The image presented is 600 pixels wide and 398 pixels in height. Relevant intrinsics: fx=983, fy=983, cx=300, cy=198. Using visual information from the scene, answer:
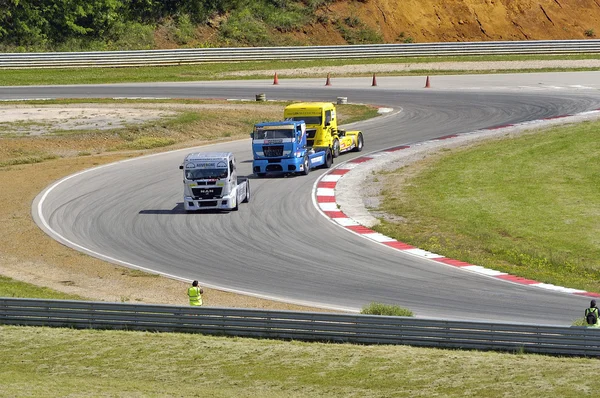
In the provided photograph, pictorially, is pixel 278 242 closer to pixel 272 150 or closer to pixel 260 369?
pixel 272 150

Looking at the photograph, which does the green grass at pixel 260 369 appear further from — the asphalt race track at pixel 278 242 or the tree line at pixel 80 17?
the tree line at pixel 80 17

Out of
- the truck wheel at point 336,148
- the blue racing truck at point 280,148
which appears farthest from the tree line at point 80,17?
the blue racing truck at point 280,148

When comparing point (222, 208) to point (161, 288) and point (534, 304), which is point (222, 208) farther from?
point (534, 304)

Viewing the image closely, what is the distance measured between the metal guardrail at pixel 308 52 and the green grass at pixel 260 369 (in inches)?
1869

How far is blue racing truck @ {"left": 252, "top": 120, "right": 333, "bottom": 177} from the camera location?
114ft

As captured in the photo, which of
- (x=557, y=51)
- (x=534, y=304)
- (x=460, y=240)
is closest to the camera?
(x=534, y=304)

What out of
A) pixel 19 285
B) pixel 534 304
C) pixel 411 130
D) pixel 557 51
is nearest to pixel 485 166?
pixel 411 130

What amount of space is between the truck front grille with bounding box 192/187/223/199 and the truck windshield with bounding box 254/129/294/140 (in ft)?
17.3

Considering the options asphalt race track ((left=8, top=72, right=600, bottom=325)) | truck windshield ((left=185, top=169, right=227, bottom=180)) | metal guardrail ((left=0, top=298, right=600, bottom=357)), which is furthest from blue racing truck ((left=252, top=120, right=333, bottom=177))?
metal guardrail ((left=0, top=298, right=600, bottom=357))

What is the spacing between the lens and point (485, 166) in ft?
123

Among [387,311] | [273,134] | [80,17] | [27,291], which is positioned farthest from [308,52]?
[387,311]

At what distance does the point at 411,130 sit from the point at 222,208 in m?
17.1

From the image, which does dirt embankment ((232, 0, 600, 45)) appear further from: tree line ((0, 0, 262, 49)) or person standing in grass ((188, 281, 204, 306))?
person standing in grass ((188, 281, 204, 306))

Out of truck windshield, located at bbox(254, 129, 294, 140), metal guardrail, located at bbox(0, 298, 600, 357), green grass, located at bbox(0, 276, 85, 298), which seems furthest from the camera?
truck windshield, located at bbox(254, 129, 294, 140)
